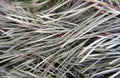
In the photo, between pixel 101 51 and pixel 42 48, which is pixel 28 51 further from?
pixel 101 51

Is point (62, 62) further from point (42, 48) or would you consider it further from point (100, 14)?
point (100, 14)

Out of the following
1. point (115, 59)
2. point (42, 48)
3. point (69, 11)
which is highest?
point (69, 11)

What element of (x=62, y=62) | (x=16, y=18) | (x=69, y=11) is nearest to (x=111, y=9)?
Result: (x=69, y=11)

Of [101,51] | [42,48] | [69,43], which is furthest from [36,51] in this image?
[101,51]

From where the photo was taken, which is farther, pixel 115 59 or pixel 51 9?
pixel 51 9

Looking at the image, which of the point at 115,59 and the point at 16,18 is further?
the point at 16,18

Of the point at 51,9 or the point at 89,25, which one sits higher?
the point at 51,9
